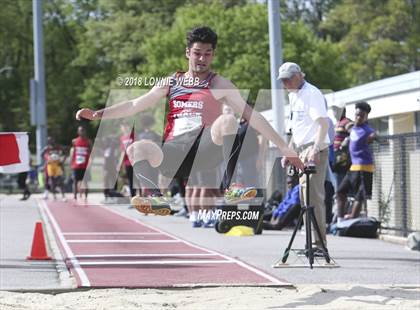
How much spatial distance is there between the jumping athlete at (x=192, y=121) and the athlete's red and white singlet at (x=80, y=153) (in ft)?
46.6

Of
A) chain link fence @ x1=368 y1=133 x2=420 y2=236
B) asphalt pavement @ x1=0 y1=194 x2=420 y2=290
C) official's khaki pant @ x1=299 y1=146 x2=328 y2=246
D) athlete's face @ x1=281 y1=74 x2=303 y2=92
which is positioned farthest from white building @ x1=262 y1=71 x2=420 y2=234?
athlete's face @ x1=281 y1=74 x2=303 y2=92

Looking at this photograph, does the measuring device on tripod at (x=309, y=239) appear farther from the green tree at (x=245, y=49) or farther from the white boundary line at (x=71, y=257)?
the green tree at (x=245, y=49)

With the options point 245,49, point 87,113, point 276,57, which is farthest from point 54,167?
point 245,49

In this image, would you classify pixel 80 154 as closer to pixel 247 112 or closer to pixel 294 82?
pixel 294 82

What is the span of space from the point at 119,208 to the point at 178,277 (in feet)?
48.1

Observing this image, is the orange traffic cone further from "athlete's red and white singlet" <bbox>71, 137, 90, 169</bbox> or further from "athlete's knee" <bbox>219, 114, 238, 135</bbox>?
"athlete's red and white singlet" <bbox>71, 137, 90, 169</bbox>

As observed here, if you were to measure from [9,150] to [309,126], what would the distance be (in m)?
3.39

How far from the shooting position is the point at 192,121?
8.31 m

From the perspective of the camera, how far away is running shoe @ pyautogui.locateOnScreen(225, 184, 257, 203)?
8.97 meters

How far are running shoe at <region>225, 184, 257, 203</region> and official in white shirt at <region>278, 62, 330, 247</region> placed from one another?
2.21 ft

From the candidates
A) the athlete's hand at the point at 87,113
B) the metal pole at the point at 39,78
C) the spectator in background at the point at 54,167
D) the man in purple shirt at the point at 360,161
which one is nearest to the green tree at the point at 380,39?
the metal pole at the point at 39,78

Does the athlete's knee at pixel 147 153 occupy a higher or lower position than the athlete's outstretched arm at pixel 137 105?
lower

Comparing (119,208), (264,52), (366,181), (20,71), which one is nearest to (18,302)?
(366,181)

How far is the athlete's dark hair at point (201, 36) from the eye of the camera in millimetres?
8243
